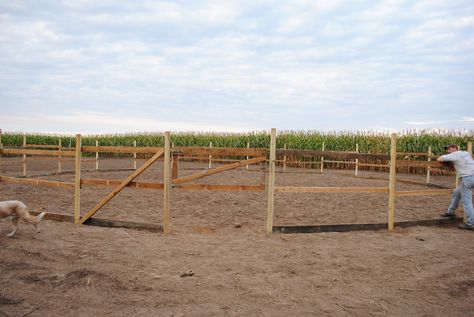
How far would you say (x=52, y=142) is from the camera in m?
40.2

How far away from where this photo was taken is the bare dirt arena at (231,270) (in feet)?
12.0

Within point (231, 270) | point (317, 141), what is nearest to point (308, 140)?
point (317, 141)

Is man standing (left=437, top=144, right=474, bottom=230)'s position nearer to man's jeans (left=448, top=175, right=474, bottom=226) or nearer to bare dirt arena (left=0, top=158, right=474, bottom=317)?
man's jeans (left=448, top=175, right=474, bottom=226)

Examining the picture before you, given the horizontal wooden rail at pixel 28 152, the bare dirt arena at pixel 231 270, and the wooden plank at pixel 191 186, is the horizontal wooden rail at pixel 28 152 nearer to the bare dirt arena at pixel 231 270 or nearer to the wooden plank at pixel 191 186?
the wooden plank at pixel 191 186

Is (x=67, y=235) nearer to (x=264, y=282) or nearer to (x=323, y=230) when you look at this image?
(x=264, y=282)

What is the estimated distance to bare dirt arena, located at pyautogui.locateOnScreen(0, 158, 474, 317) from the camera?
3.65m

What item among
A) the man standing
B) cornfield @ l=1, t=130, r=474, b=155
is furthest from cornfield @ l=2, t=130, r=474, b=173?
the man standing

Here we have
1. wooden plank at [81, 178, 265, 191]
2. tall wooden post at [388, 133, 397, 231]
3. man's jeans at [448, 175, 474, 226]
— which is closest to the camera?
wooden plank at [81, 178, 265, 191]

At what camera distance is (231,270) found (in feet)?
15.2

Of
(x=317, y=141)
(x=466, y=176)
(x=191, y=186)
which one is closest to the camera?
(x=191, y=186)

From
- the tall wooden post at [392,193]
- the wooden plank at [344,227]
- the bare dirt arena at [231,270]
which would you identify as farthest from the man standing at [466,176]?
the tall wooden post at [392,193]

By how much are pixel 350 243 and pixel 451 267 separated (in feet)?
4.75

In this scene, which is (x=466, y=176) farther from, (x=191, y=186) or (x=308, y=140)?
(x=308, y=140)

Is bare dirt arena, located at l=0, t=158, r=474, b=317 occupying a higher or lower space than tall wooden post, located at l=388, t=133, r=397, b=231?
lower
